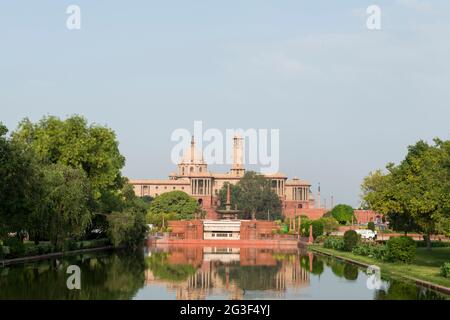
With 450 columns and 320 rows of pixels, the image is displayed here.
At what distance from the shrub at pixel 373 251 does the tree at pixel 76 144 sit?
18.6 meters

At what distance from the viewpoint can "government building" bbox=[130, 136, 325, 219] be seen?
156m

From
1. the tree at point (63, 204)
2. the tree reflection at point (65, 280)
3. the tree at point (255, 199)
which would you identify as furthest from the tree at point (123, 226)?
the tree at point (255, 199)

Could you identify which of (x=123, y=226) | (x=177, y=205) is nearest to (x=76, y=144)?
(x=123, y=226)

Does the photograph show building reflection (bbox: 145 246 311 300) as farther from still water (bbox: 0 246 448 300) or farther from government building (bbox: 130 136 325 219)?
government building (bbox: 130 136 325 219)

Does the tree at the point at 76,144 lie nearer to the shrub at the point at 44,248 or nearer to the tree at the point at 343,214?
the shrub at the point at 44,248

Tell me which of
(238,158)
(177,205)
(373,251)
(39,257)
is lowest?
(39,257)

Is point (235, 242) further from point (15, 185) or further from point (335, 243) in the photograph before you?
point (15, 185)

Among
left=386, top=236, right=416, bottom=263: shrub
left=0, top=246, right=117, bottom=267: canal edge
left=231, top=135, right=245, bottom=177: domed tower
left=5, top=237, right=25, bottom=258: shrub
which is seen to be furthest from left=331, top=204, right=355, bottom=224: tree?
left=5, top=237, right=25, bottom=258: shrub

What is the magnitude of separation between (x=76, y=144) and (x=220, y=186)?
114 metres

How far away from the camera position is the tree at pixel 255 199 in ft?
437

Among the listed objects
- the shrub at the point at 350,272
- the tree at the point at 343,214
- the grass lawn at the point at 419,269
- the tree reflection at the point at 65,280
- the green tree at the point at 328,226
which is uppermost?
the tree at the point at 343,214

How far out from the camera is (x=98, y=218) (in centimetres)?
5594

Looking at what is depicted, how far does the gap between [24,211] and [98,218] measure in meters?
22.5

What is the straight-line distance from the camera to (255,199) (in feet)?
437
